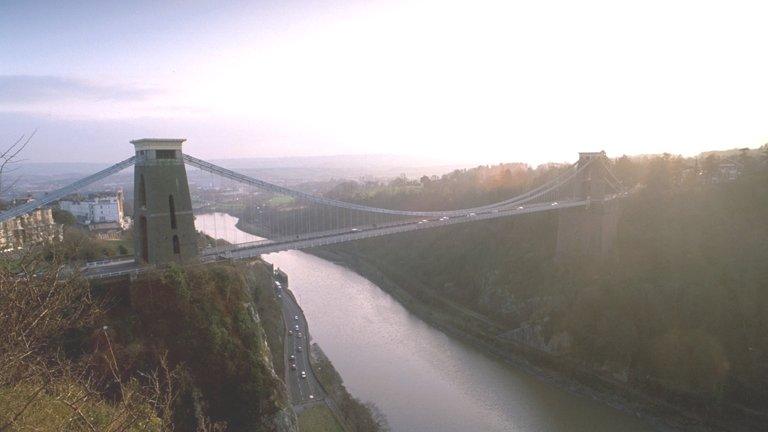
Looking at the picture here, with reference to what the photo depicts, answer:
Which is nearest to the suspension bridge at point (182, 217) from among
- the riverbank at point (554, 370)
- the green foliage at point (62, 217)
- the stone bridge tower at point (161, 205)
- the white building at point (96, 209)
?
the stone bridge tower at point (161, 205)

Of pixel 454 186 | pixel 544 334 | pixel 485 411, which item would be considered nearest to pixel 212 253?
pixel 485 411

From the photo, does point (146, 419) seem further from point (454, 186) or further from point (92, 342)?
point (454, 186)

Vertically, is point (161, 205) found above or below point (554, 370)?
above

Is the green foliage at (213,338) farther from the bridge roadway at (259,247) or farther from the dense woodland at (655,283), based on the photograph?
the dense woodland at (655,283)

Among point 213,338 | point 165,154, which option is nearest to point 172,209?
point 165,154

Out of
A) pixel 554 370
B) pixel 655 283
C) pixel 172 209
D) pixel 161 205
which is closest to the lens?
pixel 161 205

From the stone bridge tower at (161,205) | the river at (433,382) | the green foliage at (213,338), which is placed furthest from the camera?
the river at (433,382)

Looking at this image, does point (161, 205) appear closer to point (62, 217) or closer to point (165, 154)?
point (165, 154)
